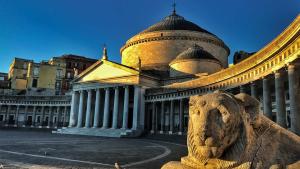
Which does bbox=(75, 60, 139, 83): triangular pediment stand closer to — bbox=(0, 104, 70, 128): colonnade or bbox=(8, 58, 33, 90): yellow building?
Answer: bbox=(0, 104, 70, 128): colonnade

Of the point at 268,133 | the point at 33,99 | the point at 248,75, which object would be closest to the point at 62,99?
the point at 33,99

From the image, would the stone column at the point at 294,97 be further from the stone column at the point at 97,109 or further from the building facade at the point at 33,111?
the building facade at the point at 33,111

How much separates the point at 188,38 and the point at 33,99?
33.8 metres

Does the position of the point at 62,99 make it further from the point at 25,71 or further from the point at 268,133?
the point at 268,133

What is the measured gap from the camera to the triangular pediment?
41.8 meters

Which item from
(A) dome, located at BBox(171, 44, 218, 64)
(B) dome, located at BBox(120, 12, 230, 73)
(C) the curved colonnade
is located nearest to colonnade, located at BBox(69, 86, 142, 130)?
(B) dome, located at BBox(120, 12, 230, 73)

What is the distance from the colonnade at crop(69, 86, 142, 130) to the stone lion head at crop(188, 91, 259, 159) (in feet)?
120

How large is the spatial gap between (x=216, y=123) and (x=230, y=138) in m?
0.25

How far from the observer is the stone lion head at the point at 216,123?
3.14 metres

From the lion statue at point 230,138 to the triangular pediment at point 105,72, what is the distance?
3707 cm

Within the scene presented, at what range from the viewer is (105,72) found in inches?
1763

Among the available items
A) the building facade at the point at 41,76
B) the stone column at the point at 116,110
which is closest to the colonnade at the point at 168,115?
the stone column at the point at 116,110

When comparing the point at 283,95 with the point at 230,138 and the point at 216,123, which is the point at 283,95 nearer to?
the point at 230,138

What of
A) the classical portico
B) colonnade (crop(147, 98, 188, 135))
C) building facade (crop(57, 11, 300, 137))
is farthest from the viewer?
the classical portico
